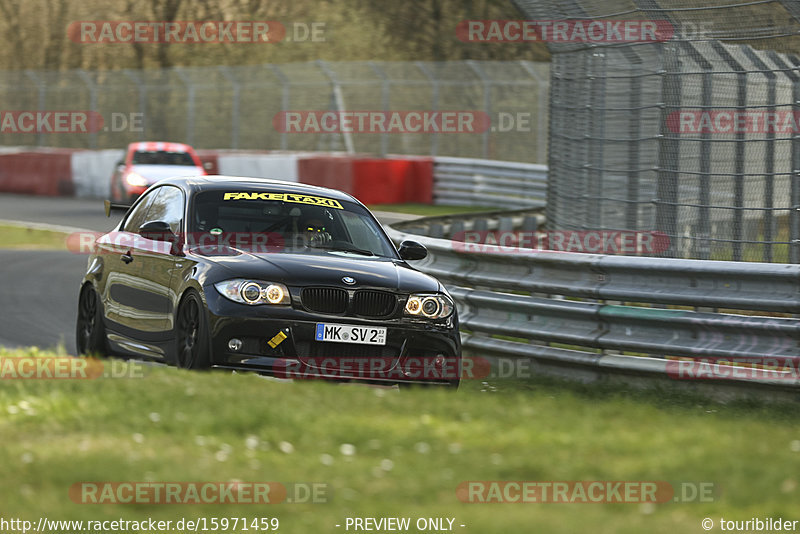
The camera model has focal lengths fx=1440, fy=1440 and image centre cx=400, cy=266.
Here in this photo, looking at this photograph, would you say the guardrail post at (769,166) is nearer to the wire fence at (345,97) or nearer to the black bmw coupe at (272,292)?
the black bmw coupe at (272,292)

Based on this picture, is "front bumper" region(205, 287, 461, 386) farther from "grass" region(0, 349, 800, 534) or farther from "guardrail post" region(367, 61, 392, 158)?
"guardrail post" region(367, 61, 392, 158)

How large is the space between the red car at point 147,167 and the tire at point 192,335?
1727 cm

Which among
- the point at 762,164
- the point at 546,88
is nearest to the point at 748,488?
the point at 762,164

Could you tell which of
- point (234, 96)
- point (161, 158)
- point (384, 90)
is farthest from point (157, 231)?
point (234, 96)

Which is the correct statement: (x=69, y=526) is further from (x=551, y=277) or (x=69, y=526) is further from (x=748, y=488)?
(x=551, y=277)

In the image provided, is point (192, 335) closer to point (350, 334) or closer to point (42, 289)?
point (350, 334)

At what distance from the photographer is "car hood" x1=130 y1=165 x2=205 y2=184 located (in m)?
26.5

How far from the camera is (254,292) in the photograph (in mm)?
8500

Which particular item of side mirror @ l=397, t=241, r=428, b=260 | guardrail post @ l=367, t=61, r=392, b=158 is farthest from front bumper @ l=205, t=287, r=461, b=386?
guardrail post @ l=367, t=61, r=392, b=158

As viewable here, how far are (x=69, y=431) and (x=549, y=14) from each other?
24.1 feet

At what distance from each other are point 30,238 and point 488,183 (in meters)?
9.49

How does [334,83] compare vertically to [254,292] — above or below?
above

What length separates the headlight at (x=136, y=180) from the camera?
86.5 ft

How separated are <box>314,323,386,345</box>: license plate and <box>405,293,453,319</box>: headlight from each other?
0.83ft
